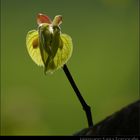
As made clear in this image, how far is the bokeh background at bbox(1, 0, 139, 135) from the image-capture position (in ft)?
4.26

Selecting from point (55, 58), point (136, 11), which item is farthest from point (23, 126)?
point (136, 11)

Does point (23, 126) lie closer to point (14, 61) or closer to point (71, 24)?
point (14, 61)

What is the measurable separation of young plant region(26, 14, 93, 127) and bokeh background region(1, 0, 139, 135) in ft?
1.01

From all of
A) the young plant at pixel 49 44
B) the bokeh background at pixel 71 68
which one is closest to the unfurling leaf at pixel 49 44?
the young plant at pixel 49 44

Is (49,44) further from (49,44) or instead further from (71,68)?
(71,68)

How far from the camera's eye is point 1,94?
1.33m

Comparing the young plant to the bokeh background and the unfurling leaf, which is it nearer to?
the unfurling leaf

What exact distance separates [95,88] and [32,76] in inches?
9.2

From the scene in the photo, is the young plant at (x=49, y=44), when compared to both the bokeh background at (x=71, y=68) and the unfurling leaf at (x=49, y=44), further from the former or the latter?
the bokeh background at (x=71, y=68)

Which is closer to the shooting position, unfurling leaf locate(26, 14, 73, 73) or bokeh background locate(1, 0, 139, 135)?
unfurling leaf locate(26, 14, 73, 73)

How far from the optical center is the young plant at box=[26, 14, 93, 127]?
973 mm

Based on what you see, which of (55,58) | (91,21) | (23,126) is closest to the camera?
(55,58)

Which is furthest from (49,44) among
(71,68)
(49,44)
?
(71,68)

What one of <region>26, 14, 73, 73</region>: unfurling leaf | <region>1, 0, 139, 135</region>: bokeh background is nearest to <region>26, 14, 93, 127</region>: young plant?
<region>26, 14, 73, 73</region>: unfurling leaf
